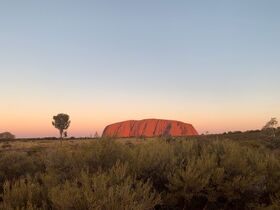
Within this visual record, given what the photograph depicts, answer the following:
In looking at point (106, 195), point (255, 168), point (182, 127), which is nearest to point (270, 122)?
point (255, 168)

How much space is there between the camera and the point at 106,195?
5859 mm

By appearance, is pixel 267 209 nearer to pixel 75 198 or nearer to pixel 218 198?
pixel 218 198

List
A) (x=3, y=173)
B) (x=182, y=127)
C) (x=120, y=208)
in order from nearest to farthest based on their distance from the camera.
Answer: (x=120, y=208), (x=3, y=173), (x=182, y=127)

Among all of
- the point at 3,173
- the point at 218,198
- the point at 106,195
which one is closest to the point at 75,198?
the point at 106,195

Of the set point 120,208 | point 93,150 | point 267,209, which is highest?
point 93,150

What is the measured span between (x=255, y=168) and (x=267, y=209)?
2.10 metres

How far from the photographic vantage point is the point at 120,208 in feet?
18.2

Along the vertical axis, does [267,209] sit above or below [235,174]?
below

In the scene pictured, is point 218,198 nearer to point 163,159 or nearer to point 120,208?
point 163,159

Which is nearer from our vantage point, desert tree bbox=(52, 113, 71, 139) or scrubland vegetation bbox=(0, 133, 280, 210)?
scrubland vegetation bbox=(0, 133, 280, 210)

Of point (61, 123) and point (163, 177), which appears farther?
point (61, 123)

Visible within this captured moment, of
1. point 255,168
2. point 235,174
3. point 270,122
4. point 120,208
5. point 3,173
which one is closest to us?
point 120,208

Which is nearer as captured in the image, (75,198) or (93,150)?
(75,198)

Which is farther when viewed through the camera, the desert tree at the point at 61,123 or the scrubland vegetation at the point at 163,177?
the desert tree at the point at 61,123
